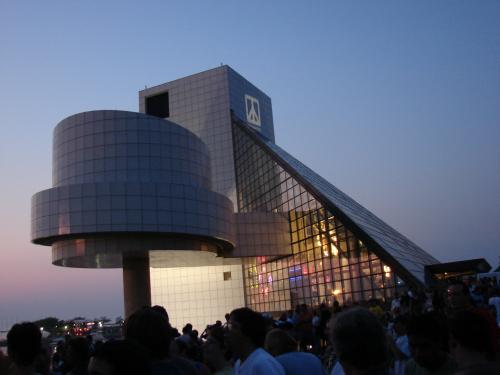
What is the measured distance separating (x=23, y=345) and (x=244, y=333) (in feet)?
6.81

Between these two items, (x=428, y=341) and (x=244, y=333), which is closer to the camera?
(x=428, y=341)

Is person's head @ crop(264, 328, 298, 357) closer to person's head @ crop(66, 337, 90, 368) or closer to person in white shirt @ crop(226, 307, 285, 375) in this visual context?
person in white shirt @ crop(226, 307, 285, 375)

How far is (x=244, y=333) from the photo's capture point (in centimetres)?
523

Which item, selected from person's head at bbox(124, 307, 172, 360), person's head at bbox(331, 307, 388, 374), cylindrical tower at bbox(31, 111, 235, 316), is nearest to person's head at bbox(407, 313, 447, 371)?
person's head at bbox(331, 307, 388, 374)

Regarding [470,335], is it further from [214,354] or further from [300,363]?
[214,354]

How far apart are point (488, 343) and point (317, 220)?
38247 millimetres

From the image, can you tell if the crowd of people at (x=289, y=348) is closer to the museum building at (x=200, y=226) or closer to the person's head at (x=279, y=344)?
the person's head at (x=279, y=344)

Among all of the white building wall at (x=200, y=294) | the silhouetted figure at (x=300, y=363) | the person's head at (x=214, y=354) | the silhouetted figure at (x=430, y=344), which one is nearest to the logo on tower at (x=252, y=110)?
the white building wall at (x=200, y=294)

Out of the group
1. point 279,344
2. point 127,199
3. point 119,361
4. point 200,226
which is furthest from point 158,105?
point 119,361

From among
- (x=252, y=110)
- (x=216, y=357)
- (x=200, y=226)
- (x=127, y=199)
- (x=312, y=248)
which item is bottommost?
(x=216, y=357)

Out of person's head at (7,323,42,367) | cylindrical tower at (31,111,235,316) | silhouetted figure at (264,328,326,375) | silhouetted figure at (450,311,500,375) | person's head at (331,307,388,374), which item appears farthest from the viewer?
cylindrical tower at (31,111,235,316)

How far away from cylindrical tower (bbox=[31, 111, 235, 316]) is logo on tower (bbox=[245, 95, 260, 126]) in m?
21.7

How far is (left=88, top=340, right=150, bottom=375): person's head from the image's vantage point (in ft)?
10.4

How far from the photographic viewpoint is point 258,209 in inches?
1950
